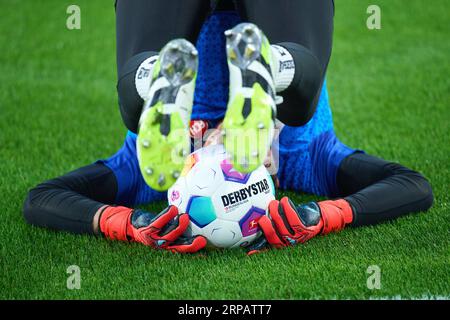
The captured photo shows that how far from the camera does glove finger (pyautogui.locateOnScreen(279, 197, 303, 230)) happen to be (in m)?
3.02

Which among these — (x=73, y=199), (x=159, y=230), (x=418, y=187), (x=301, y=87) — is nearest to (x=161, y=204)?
(x=73, y=199)

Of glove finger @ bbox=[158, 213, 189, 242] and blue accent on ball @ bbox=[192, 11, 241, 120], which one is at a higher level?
blue accent on ball @ bbox=[192, 11, 241, 120]

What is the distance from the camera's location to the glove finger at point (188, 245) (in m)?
3.00

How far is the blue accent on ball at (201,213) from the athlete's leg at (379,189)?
65cm

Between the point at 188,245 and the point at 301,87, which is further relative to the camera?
the point at 188,245

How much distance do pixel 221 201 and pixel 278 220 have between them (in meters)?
0.23

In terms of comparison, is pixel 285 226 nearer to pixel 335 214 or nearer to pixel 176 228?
pixel 335 214

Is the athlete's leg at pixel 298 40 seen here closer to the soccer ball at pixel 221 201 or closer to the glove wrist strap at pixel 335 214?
the soccer ball at pixel 221 201

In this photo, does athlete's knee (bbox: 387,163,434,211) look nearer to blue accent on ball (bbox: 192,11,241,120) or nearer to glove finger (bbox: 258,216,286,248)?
glove finger (bbox: 258,216,286,248)

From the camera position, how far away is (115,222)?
319 centimetres

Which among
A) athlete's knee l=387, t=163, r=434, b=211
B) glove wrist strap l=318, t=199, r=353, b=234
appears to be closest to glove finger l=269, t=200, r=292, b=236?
glove wrist strap l=318, t=199, r=353, b=234

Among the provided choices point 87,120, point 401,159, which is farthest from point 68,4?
point 401,159

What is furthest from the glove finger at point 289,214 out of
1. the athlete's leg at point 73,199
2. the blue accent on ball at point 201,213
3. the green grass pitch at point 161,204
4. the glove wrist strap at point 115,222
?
the athlete's leg at point 73,199

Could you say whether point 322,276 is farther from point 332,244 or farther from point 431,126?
point 431,126
